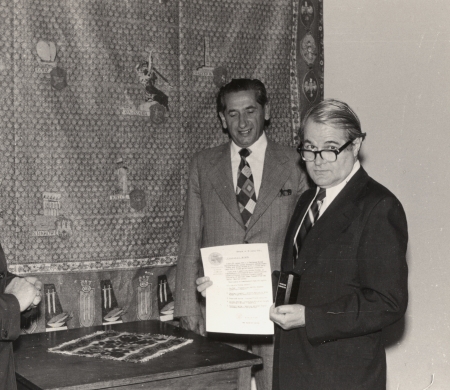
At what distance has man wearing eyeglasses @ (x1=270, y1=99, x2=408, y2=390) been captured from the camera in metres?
2.29

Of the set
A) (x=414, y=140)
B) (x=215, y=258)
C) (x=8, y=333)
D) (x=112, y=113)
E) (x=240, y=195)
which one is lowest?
(x=8, y=333)

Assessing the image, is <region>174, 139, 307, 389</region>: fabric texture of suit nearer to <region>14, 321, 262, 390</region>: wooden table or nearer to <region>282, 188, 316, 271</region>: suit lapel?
<region>14, 321, 262, 390</region>: wooden table

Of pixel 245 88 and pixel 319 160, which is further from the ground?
pixel 245 88

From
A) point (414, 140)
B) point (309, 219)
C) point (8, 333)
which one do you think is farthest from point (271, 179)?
point (8, 333)

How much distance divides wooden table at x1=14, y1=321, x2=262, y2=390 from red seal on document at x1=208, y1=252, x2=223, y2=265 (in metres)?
0.40

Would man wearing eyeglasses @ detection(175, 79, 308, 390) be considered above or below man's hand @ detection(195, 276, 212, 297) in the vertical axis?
above

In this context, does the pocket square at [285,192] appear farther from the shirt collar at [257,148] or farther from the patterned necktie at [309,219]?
the patterned necktie at [309,219]

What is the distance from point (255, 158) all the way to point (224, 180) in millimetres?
233

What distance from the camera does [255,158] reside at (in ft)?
12.4

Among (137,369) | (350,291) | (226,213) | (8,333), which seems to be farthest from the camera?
(226,213)

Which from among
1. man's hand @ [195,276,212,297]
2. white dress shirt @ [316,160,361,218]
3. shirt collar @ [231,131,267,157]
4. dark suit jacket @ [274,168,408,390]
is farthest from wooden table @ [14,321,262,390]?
shirt collar @ [231,131,267,157]

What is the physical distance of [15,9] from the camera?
12.1 feet

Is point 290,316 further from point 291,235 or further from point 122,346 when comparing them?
point 122,346

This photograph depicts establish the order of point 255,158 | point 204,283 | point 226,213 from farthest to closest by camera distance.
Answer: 1. point 255,158
2. point 226,213
3. point 204,283
